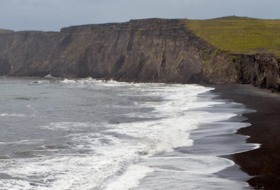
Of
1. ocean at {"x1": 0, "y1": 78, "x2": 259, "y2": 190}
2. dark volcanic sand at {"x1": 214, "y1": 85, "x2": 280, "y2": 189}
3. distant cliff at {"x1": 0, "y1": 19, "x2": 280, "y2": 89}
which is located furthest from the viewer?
distant cliff at {"x1": 0, "y1": 19, "x2": 280, "y2": 89}

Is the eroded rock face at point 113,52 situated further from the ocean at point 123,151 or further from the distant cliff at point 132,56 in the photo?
the ocean at point 123,151

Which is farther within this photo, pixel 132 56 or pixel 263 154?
pixel 132 56

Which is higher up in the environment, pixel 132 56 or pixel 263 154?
pixel 132 56

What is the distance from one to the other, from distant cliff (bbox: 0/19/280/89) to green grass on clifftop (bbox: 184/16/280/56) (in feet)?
9.97

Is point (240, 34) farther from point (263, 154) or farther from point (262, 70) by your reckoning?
point (263, 154)

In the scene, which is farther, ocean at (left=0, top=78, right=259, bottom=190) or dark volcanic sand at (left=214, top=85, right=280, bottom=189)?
ocean at (left=0, top=78, right=259, bottom=190)

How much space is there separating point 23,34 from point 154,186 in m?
153

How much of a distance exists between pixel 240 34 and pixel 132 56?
29123 millimetres

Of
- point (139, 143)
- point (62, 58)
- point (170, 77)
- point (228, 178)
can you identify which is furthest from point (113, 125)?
point (62, 58)

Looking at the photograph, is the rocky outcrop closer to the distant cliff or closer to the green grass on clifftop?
the distant cliff

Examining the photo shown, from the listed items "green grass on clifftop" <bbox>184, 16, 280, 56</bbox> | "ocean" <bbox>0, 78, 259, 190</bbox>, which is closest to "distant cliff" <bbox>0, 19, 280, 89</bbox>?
"green grass on clifftop" <bbox>184, 16, 280, 56</bbox>

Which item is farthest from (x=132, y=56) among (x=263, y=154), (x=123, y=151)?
(x=263, y=154)

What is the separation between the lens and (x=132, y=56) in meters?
125

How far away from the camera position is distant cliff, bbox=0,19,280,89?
301ft
